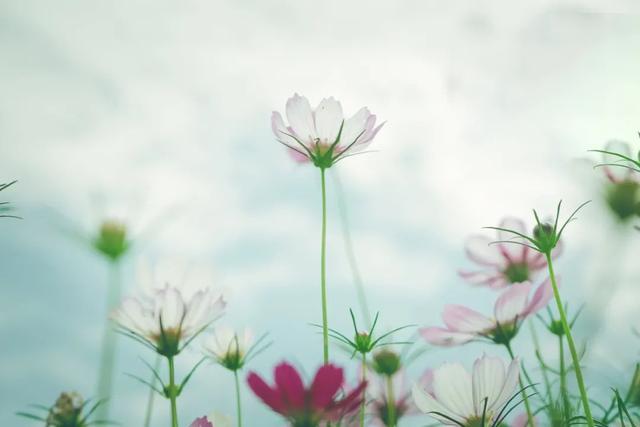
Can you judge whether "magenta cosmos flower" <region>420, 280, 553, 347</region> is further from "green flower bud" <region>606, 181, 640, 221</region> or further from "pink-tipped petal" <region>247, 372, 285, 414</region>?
"pink-tipped petal" <region>247, 372, 285, 414</region>

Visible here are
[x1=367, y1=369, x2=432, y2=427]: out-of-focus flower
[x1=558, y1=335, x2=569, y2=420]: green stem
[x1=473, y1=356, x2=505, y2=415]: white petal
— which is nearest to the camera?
[x1=473, y1=356, x2=505, y2=415]: white petal

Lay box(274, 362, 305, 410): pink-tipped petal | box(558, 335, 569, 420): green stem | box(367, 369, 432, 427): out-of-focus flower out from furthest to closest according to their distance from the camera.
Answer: box(367, 369, 432, 427): out-of-focus flower
box(558, 335, 569, 420): green stem
box(274, 362, 305, 410): pink-tipped petal

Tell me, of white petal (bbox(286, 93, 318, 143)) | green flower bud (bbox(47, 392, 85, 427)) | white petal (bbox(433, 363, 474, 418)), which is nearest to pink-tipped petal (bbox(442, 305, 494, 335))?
white petal (bbox(433, 363, 474, 418))

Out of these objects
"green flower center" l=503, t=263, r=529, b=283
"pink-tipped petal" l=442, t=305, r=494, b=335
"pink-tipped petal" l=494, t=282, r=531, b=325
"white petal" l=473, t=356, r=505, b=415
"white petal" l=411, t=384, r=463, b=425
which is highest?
"green flower center" l=503, t=263, r=529, b=283

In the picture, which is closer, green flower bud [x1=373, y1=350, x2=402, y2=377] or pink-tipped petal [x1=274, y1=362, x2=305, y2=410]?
pink-tipped petal [x1=274, y1=362, x2=305, y2=410]

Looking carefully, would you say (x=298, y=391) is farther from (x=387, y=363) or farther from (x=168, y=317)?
(x=387, y=363)

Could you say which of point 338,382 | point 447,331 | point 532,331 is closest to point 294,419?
point 338,382

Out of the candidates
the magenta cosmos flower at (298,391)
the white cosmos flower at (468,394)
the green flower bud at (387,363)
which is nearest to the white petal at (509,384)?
the white cosmos flower at (468,394)

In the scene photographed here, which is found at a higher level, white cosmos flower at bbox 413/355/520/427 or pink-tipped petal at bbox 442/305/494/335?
pink-tipped petal at bbox 442/305/494/335
